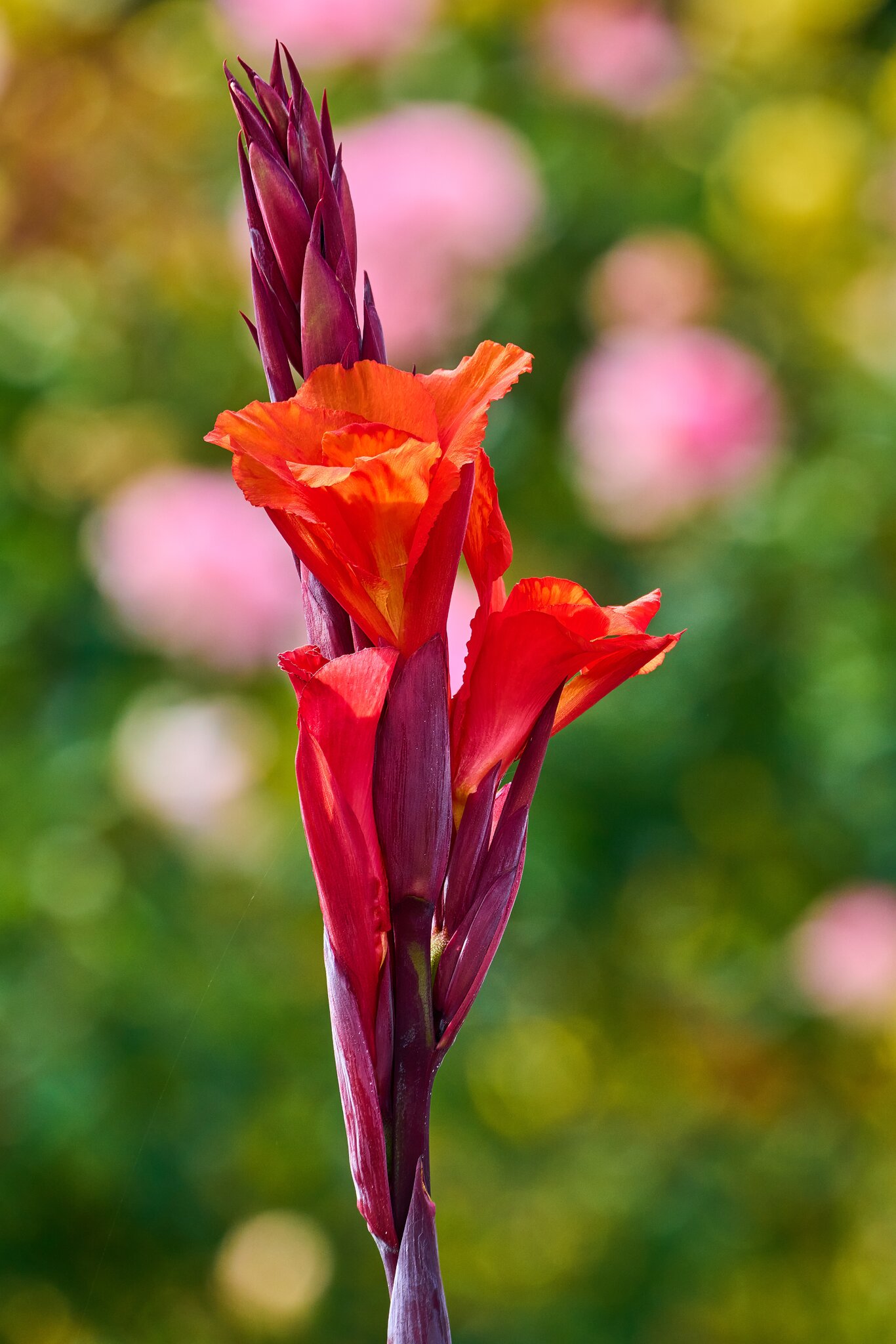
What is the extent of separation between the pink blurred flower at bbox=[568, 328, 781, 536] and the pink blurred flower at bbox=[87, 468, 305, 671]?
32cm

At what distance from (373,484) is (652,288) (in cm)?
117

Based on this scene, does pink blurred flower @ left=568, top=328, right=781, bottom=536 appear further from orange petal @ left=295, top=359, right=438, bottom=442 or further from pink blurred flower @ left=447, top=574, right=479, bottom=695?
orange petal @ left=295, top=359, right=438, bottom=442

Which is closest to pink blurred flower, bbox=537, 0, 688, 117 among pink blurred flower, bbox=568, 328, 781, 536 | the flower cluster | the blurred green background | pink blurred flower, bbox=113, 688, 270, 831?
the blurred green background

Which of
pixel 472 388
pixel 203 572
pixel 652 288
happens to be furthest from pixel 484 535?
pixel 652 288

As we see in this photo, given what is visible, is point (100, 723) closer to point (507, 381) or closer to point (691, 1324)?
point (691, 1324)

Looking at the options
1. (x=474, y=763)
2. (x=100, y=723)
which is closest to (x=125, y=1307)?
(x=100, y=723)

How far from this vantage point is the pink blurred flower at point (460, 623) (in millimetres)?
726

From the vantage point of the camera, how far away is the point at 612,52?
138 cm

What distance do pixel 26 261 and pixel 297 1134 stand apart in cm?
100

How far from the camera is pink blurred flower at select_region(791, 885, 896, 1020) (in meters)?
1.12

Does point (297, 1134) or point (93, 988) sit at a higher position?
point (93, 988)

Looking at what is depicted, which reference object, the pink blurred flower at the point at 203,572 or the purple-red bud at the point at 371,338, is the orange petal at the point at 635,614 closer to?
the purple-red bud at the point at 371,338

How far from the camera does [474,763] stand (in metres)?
0.25

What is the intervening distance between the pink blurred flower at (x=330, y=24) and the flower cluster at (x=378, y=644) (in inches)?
45.6
